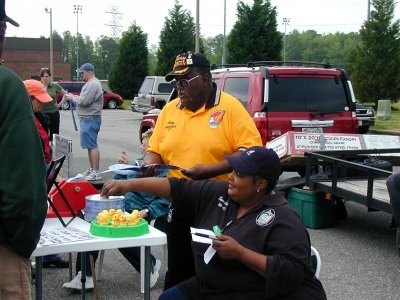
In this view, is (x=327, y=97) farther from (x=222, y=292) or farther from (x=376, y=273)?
(x=222, y=292)

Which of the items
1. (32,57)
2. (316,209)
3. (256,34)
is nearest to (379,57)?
(256,34)

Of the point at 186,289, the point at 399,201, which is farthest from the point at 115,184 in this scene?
the point at 399,201

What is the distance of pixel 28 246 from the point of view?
8.00ft

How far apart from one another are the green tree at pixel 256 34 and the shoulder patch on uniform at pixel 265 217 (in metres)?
31.9

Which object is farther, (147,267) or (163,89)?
(163,89)

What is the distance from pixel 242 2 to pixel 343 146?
2805 cm

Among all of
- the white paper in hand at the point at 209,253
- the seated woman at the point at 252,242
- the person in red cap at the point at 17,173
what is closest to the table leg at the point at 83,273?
the seated woman at the point at 252,242

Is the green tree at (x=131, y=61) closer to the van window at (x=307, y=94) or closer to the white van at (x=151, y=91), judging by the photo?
the white van at (x=151, y=91)

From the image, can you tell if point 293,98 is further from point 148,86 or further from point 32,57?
point 32,57

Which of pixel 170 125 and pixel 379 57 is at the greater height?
pixel 379 57

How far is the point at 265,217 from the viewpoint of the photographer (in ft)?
9.66

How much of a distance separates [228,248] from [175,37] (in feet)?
128

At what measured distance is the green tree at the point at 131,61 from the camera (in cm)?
4412

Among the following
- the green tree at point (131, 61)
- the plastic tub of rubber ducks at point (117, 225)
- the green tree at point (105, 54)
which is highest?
the green tree at point (105, 54)
